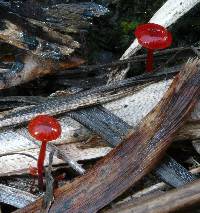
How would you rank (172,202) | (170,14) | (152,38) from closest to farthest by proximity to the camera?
1. (172,202)
2. (152,38)
3. (170,14)

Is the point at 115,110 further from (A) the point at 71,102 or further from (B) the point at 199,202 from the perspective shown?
(B) the point at 199,202

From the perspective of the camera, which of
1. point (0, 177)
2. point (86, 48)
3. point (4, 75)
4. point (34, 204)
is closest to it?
point (34, 204)

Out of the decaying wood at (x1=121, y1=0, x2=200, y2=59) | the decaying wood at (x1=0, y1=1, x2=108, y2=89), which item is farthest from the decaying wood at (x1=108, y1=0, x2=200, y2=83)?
the decaying wood at (x1=0, y1=1, x2=108, y2=89)

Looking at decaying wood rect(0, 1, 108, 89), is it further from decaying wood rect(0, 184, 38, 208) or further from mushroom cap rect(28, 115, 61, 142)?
decaying wood rect(0, 184, 38, 208)

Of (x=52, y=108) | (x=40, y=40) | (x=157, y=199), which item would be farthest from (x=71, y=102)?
(x=157, y=199)

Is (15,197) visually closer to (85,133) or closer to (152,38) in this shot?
(85,133)

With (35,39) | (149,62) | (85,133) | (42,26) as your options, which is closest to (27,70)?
(35,39)
